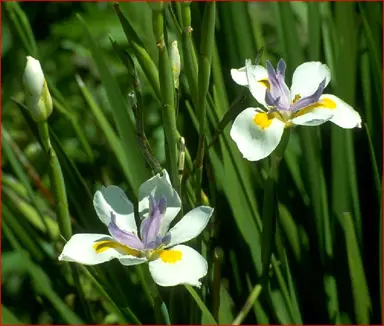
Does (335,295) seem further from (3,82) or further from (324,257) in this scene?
(3,82)

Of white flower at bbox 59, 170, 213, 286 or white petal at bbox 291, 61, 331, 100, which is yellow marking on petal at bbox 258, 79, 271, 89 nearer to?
white petal at bbox 291, 61, 331, 100

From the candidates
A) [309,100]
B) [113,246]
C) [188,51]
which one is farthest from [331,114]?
[113,246]

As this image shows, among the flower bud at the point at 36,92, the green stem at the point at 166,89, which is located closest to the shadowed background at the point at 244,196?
the green stem at the point at 166,89

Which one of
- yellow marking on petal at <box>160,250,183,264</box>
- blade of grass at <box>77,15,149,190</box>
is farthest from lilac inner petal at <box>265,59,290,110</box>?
blade of grass at <box>77,15,149,190</box>

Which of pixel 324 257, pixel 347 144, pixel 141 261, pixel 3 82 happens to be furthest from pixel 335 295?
pixel 3 82

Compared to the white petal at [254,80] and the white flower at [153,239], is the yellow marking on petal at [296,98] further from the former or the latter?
the white flower at [153,239]

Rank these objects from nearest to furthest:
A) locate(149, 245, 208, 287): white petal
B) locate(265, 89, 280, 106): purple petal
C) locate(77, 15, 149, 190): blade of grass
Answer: locate(149, 245, 208, 287): white petal < locate(265, 89, 280, 106): purple petal < locate(77, 15, 149, 190): blade of grass
